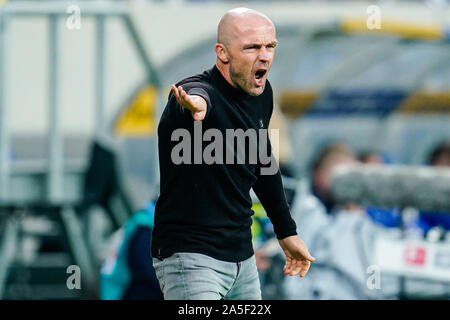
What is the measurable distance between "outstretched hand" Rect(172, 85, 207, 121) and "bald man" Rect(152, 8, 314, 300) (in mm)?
23

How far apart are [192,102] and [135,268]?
5.80 ft

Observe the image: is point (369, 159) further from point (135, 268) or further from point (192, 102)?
point (192, 102)

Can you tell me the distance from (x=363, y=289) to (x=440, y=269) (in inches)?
15.9

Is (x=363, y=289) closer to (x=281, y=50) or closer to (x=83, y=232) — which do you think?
(x=83, y=232)

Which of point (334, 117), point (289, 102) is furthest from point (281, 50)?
point (334, 117)

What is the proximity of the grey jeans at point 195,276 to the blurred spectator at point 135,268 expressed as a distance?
4.11 feet

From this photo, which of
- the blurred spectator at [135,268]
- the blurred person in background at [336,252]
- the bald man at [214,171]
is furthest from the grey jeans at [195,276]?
the blurred person in background at [336,252]

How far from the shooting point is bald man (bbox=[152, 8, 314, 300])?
10.1 feet

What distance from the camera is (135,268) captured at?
455 centimetres

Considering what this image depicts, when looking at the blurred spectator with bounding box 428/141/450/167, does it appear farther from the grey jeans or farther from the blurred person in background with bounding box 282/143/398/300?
the grey jeans

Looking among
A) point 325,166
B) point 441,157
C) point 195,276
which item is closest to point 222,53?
point 195,276

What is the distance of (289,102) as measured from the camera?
37.2 feet

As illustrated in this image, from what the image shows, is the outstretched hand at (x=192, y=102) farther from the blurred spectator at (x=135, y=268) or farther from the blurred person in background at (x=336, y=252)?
the blurred person in background at (x=336, y=252)

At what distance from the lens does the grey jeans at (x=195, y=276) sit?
3.15 m
